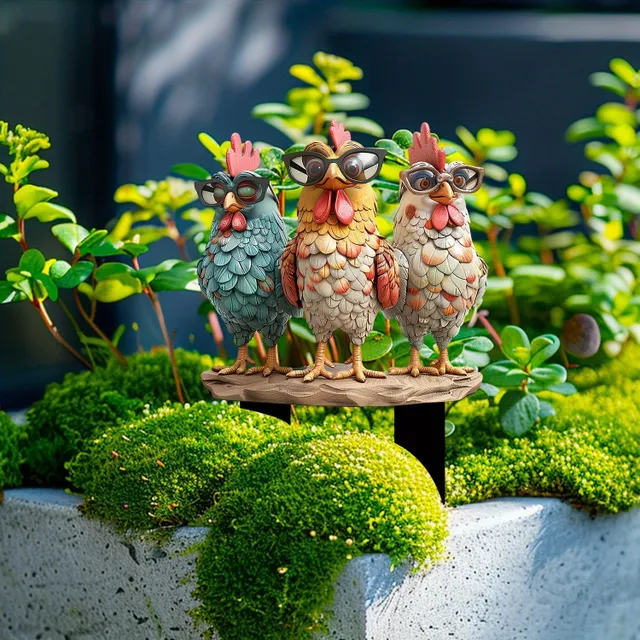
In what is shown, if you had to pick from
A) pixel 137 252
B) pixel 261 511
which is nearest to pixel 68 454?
pixel 137 252

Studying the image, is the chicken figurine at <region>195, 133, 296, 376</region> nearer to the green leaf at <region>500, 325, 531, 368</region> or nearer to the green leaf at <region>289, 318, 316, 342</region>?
the green leaf at <region>289, 318, 316, 342</region>

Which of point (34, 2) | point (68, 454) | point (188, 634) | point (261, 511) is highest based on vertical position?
point (34, 2)

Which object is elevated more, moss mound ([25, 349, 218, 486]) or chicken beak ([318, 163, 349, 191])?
chicken beak ([318, 163, 349, 191])

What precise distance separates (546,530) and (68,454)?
40.2 inches

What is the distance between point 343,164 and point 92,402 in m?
0.87

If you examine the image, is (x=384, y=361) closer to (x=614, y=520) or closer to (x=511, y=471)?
(x=511, y=471)

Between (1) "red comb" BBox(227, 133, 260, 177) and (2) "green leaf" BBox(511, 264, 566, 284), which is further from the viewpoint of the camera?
(2) "green leaf" BBox(511, 264, 566, 284)

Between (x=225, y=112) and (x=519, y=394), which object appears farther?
(x=225, y=112)

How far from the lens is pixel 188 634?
1726 millimetres

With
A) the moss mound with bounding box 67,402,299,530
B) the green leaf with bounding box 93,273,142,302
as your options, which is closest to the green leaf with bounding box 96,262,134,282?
the green leaf with bounding box 93,273,142,302

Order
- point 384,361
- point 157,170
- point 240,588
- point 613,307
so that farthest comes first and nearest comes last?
1. point 157,170
2. point 613,307
3. point 384,361
4. point 240,588

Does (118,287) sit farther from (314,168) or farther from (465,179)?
(465,179)

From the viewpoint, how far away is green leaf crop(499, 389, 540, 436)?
1.99 meters

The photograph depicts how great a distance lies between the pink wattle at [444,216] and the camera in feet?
5.49
